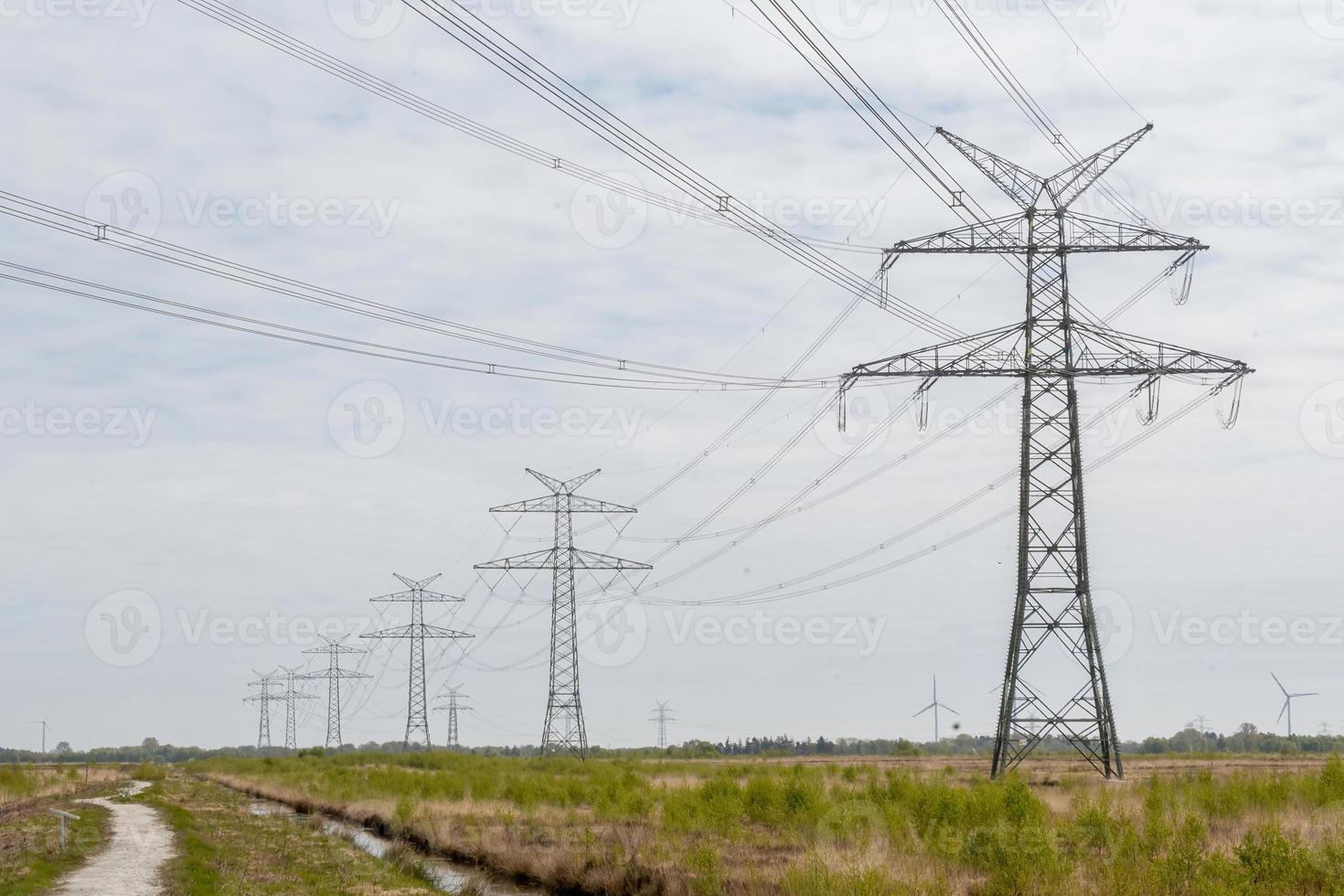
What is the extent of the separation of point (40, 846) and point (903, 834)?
81.4 feet

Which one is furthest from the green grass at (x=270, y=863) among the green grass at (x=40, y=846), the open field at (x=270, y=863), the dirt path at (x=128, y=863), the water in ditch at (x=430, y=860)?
the green grass at (x=40, y=846)

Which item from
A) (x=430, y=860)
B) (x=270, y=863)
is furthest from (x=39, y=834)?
(x=430, y=860)

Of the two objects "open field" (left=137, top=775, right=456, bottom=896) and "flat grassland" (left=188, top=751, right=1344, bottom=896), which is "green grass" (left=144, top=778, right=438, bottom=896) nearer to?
"open field" (left=137, top=775, right=456, bottom=896)

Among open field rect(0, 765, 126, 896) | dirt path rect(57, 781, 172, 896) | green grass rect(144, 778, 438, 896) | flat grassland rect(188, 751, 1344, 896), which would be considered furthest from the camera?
open field rect(0, 765, 126, 896)

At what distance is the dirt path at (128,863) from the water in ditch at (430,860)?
6.07 metres

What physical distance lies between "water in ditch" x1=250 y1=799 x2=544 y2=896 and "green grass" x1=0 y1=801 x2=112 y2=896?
7.65m

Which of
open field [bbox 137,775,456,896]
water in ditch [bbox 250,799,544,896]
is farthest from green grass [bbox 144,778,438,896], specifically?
water in ditch [bbox 250,799,544,896]

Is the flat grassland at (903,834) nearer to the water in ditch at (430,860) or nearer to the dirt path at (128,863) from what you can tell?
the water in ditch at (430,860)

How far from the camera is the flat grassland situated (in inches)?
846

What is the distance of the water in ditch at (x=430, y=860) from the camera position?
107 feet

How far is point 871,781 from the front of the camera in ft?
138

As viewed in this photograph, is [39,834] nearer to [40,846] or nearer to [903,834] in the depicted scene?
[40,846]

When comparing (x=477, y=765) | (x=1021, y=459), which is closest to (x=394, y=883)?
(x=1021, y=459)

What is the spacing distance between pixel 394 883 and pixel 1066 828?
16.0m
